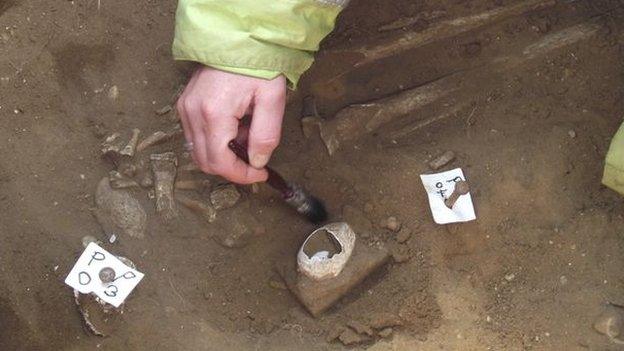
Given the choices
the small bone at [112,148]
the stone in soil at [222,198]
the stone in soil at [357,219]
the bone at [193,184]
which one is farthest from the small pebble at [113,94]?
the stone in soil at [357,219]

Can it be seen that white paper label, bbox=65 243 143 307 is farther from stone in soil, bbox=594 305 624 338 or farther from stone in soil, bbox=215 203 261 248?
stone in soil, bbox=594 305 624 338

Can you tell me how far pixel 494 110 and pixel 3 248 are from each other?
5.24 ft

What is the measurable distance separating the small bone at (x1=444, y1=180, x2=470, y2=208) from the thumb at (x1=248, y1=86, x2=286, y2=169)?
72 centimetres

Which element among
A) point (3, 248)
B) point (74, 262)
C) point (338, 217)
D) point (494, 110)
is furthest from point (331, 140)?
point (3, 248)

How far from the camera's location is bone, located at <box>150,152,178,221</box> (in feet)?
7.98

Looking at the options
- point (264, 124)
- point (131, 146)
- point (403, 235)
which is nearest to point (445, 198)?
point (403, 235)

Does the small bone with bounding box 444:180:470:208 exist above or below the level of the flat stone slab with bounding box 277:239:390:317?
above

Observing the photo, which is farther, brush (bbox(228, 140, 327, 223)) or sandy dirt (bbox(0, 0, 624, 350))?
sandy dirt (bbox(0, 0, 624, 350))

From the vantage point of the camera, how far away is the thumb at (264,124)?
1.97 m

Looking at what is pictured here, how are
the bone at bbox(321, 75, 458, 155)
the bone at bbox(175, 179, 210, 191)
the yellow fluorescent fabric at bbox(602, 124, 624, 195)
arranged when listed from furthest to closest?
the bone at bbox(321, 75, 458, 155) < the bone at bbox(175, 179, 210, 191) < the yellow fluorescent fabric at bbox(602, 124, 624, 195)

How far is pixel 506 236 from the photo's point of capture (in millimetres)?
2465

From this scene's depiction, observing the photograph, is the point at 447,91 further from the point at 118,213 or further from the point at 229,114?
the point at 118,213

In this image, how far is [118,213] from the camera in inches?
94.7

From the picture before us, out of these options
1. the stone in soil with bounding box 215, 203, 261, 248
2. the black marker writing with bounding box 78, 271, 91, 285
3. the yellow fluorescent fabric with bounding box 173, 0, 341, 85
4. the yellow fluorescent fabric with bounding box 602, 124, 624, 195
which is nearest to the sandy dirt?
the stone in soil with bounding box 215, 203, 261, 248
